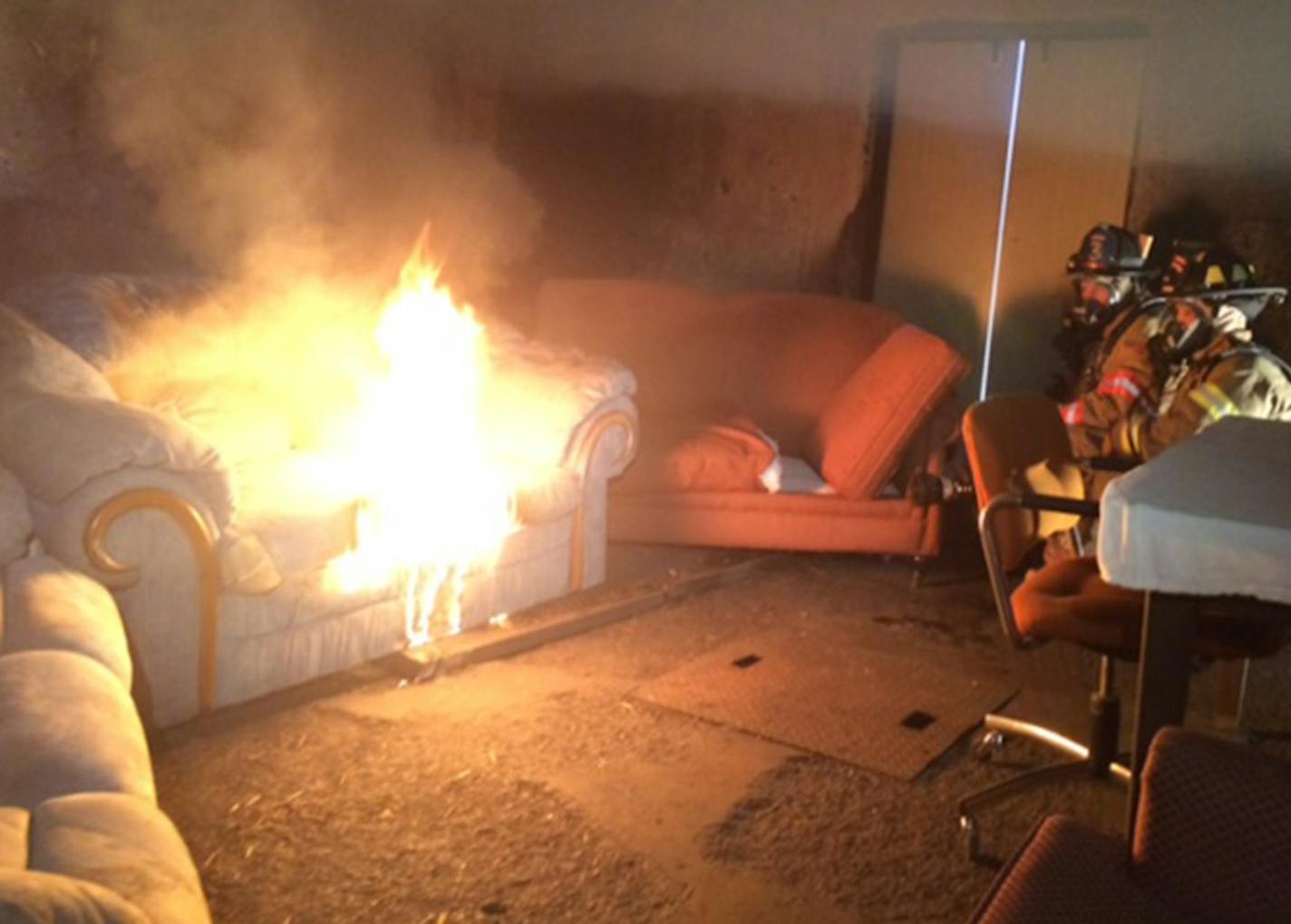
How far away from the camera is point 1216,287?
15.6ft

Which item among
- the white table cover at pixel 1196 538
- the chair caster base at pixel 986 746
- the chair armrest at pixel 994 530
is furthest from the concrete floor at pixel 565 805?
the white table cover at pixel 1196 538

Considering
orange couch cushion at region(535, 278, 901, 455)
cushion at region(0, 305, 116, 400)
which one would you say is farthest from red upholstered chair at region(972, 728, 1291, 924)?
orange couch cushion at region(535, 278, 901, 455)

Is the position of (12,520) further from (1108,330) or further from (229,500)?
(1108,330)

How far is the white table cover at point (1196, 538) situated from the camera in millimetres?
2295

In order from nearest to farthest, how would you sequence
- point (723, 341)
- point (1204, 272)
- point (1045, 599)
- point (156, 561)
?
point (1045, 599)
point (156, 561)
point (1204, 272)
point (723, 341)

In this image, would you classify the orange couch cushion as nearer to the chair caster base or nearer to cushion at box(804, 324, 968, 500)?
cushion at box(804, 324, 968, 500)

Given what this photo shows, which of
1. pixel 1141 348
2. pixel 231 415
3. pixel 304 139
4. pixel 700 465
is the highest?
pixel 304 139

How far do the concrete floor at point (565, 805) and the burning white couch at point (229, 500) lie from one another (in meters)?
0.19

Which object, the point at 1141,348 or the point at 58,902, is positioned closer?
the point at 58,902

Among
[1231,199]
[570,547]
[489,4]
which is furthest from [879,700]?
[489,4]

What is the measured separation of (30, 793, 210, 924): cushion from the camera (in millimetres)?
1668

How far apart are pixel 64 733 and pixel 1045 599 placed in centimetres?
222

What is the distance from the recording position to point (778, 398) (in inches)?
231

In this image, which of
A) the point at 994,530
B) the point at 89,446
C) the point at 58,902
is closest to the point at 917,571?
the point at 994,530
